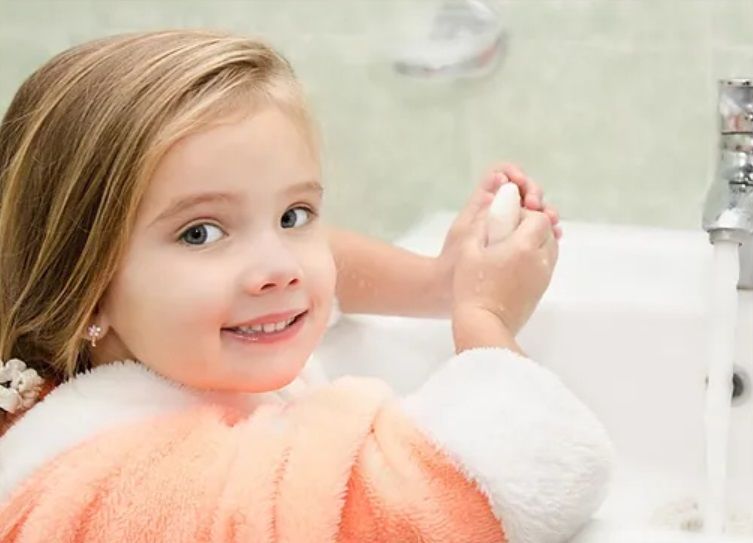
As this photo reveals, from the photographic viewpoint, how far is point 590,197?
117 cm

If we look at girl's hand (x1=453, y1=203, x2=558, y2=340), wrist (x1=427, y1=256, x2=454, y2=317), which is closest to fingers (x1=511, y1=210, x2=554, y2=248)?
girl's hand (x1=453, y1=203, x2=558, y2=340)

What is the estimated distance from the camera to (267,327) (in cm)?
68

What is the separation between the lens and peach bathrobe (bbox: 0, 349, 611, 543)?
592 millimetres

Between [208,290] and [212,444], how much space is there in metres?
0.08

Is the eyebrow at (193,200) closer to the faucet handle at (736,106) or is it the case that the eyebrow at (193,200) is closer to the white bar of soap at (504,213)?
the white bar of soap at (504,213)

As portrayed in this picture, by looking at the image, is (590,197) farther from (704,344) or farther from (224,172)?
(224,172)

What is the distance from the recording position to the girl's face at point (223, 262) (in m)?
0.64

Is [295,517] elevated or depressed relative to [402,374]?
elevated

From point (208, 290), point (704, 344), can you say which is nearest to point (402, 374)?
point (704, 344)

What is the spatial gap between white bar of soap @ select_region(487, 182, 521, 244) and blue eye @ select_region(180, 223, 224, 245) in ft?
0.68

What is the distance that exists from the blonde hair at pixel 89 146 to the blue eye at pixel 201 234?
0.03 metres

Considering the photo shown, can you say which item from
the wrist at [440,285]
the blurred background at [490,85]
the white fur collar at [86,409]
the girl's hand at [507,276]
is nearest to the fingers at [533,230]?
the girl's hand at [507,276]

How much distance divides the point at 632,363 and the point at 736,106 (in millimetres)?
234

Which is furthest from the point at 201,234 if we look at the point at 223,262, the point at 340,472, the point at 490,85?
the point at 490,85
